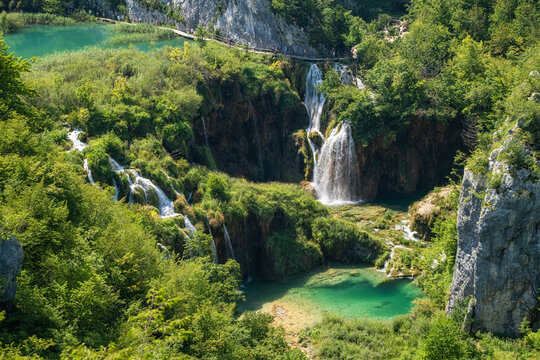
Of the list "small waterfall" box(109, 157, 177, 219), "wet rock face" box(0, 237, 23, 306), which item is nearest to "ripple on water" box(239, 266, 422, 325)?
"small waterfall" box(109, 157, 177, 219)

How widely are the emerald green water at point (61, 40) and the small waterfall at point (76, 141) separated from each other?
76.9 feet

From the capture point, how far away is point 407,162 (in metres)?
48.9

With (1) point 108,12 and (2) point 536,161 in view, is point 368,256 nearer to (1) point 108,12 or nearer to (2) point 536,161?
(2) point 536,161

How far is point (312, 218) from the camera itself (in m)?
39.3

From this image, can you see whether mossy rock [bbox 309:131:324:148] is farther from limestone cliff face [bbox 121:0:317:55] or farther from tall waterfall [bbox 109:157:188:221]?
tall waterfall [bbox 109:157:188:221]

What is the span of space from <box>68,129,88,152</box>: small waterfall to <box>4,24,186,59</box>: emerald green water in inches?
922

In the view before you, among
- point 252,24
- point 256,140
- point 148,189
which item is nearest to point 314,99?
point 256,140

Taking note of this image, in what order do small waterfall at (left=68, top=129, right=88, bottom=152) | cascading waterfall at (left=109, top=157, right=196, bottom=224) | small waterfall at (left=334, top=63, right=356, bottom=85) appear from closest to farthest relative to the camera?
cascading waterfall at (left=109, top=157, right=196, bottom=224) → small waterfall at (left=68, top=129, right=88, bottom=152) → small waterfall at (left=334, top=63, right=356, bottom=85)

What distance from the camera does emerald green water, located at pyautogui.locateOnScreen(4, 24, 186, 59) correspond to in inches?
2302

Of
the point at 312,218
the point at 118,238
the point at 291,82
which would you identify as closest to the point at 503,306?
the point at 312,218

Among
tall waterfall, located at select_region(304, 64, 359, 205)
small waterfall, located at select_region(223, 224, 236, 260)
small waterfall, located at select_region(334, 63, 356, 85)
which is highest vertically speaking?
small waterfall, located at select_region(334, 63, 356, 85)

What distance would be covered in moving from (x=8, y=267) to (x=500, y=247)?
73.0ft

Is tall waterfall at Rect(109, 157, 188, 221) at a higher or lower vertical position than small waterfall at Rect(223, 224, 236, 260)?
higher

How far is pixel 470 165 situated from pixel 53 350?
21922mm
